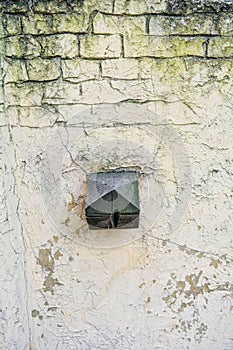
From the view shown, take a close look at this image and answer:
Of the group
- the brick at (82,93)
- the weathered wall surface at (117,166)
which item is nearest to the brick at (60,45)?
the weathered wall surface at (117,166)

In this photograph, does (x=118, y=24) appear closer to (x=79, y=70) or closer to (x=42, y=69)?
(x=79, y=70)

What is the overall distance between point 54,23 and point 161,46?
424 millimetres

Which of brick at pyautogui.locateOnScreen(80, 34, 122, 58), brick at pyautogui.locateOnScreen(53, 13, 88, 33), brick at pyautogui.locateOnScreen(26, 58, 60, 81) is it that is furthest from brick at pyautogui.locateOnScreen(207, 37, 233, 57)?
brick at pyautogui.locateOnScreen(26, 58, 60, 81)

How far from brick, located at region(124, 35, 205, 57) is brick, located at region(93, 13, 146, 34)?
30 mm

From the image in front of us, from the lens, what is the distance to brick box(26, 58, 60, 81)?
1620 mm

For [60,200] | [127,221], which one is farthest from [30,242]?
[127,221]

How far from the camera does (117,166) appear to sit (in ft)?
5.77

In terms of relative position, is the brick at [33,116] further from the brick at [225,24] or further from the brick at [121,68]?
the brick at [225,24]

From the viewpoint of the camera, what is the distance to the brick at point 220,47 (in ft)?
5.35

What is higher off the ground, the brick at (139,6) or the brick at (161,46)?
the brick at (139,6)

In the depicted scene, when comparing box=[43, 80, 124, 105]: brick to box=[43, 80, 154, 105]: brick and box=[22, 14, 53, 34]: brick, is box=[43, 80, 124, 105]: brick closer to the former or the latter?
box=[43, 80, 154, 105]: brick

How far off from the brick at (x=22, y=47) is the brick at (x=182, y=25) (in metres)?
0.45

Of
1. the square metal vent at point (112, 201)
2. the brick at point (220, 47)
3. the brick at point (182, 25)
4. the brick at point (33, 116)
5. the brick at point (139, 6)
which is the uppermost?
the brick at point (139, 6)

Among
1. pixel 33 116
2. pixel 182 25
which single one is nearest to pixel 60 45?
pixel 33 116
